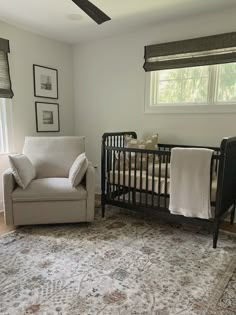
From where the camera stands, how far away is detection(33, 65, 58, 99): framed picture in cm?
355

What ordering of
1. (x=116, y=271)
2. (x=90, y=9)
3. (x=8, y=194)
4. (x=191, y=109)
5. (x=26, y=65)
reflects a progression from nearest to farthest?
1. (x=90, y=9)
2. (x=116, y=271)
3. (x=8, y=194)
4. (x=191, y=109)
5. (x=26, y=65)

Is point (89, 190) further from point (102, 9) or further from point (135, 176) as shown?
point (102, 9)

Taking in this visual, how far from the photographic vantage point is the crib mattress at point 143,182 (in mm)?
2527

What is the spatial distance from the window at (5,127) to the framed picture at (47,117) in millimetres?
437

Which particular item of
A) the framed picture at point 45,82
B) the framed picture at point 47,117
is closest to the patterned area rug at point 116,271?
the framed picture at point 47,117

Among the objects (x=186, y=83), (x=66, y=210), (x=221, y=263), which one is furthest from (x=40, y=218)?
(x=186, y=83)

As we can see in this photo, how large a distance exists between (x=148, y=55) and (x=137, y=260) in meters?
2.49

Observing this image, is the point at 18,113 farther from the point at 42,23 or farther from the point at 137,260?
the point at 137,260

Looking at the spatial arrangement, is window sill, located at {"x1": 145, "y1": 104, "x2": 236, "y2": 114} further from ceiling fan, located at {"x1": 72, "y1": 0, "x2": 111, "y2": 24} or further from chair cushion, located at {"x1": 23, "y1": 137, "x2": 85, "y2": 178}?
ceiling fan, located at {"x1": 72, "y1": 0, "x2": 111, "y2": 24}

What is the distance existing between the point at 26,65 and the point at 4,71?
0.37 m

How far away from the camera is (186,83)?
3.14m

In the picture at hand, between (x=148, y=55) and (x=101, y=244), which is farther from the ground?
(x=148, y=55)

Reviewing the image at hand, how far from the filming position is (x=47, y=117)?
377cm

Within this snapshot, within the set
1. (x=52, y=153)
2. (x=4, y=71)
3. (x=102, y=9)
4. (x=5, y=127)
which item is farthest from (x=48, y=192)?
(x=102, y=9)
